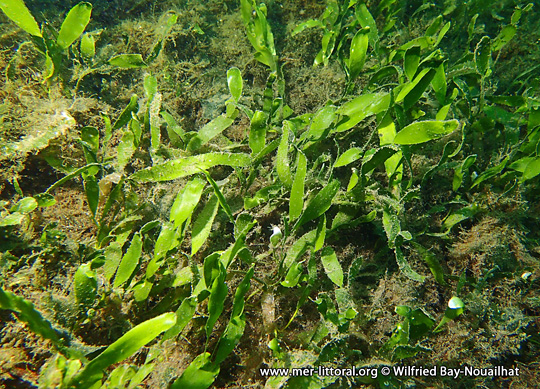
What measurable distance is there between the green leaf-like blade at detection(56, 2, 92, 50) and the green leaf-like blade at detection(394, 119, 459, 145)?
2.24 metres

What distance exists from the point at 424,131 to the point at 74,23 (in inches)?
96.4

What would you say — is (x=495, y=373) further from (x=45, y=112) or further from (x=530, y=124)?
(x=45, y=112)

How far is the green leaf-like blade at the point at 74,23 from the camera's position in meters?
1.77

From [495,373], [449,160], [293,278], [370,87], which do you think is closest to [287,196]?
[293,278]

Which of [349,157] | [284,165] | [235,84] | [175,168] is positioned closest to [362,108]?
[349,157]

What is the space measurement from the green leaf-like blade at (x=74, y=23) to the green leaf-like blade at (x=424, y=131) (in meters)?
2.24

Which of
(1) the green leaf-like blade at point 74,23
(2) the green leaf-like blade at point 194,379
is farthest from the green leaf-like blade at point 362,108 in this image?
(1) the green leaf-like blade at point 74,23

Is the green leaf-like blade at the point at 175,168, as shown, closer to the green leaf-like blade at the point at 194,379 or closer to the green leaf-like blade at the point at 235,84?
the green leaf-like blade at the point at 235,84

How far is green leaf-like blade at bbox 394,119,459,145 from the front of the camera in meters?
1.43

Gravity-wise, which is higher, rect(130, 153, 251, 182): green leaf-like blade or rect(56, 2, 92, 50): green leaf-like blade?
rect(56, 2, 92, 50): green leaf-like blade

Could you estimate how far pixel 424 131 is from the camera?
1491 mm

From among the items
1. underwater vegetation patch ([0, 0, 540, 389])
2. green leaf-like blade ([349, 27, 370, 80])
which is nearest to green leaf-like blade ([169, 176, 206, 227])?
underwater vegetation patch ([0, 0, 540, 389])

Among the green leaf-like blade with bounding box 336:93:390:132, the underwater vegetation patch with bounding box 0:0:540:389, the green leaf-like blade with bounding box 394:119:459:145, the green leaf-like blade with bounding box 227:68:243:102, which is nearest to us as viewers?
the underwater vegetation patch with bounding box 0:0:540:389

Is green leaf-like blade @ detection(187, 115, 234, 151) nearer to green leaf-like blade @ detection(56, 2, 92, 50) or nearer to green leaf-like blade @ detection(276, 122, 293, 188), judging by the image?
green leaf-like blade @ detection(276, 122, 293, 188)
